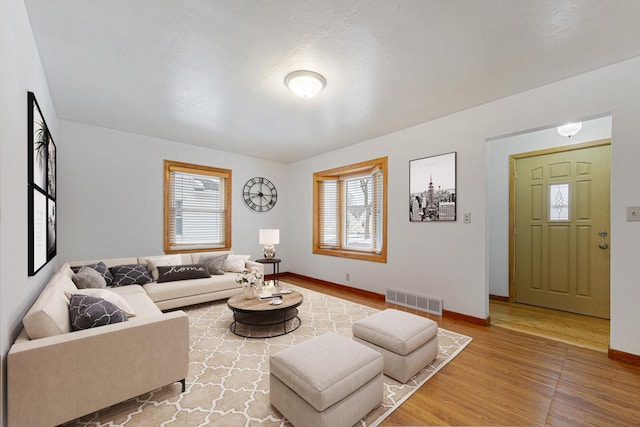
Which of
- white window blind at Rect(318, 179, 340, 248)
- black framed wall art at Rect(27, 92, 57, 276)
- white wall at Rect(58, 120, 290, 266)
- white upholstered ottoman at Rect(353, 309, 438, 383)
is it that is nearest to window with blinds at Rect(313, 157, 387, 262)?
white window blind at Rect(318, 179, 340, 248)

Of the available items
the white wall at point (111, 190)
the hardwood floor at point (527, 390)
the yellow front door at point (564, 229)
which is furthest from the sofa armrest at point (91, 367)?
the yellow front door at point (564, 229)

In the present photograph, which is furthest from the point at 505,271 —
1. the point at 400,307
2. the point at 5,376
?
the point at 5,376

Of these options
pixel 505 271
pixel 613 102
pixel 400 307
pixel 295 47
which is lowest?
pixel 400 307

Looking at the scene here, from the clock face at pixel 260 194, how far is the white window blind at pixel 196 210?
0.48 meters

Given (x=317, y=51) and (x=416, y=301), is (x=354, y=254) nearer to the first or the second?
(x=416, y=301)

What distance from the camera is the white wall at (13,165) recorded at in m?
1.38

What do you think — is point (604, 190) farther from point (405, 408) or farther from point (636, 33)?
point (405, 408)

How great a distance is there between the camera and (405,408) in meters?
1.79

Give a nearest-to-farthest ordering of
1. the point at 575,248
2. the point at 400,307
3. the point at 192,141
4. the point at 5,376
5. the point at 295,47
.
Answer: the point at 5,376
the point at 295,47
the point at 575,248
the point at 400,307
the point at 192,141

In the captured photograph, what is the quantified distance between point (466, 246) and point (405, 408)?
2.20 m

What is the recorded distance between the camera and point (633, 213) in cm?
231

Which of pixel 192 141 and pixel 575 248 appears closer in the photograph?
pixel 575 248

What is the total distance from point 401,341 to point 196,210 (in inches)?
169

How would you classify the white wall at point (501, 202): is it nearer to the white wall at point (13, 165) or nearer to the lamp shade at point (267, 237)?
the lamp shade at point (267, 237)
